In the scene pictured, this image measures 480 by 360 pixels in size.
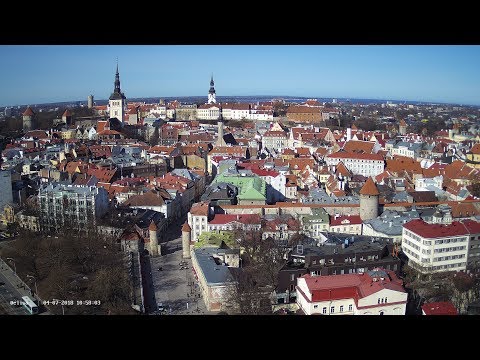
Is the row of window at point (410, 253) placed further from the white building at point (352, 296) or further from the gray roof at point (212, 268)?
the gray roof at point (212, 268)

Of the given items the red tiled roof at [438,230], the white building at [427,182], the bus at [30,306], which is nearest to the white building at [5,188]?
A: the bus at [30,306]

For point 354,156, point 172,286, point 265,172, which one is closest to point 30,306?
point 172,286

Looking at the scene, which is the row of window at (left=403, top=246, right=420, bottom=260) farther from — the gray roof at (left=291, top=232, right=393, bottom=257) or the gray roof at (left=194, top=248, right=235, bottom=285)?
the gray roof at (left=194, top=248, right=235, bottom=285)

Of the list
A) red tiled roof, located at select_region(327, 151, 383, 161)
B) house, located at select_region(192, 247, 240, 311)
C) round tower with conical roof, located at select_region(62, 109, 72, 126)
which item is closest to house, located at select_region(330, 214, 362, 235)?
house, located at select_region(192, 247, 240, 311)
